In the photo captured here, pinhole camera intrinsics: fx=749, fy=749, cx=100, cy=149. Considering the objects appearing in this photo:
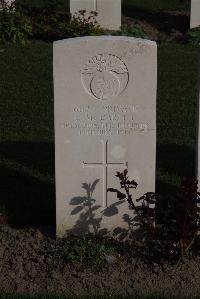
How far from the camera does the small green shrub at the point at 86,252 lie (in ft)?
17.9

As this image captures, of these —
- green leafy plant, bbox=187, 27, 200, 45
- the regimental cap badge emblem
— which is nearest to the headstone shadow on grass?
the regimental cap badge emblem

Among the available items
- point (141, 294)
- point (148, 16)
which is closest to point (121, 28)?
point (148, 16)

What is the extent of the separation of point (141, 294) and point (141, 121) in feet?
4.22

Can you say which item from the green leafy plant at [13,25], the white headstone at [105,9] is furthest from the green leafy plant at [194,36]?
the green leafy plant at [13,25]

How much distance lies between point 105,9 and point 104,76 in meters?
8.80

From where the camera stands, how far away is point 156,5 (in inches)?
667

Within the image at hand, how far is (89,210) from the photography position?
5.82 m

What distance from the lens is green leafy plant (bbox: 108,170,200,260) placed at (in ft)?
17.5

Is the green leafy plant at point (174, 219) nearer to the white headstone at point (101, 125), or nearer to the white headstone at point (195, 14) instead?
the white headstone at point (101, 125)

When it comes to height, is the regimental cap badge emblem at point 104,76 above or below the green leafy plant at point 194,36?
below

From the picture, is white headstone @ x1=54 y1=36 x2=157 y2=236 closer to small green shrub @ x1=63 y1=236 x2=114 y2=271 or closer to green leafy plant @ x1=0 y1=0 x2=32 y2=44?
small green shrub @ x1=63 y1=236 x2=114 y2=271

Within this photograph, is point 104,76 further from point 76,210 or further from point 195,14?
point 195,14

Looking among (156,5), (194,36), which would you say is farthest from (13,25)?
(156,5)

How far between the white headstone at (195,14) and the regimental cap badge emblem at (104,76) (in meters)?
8.78
